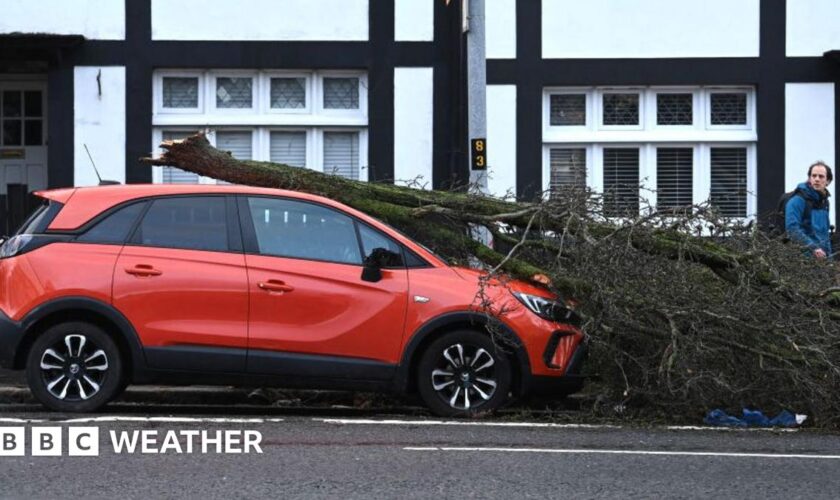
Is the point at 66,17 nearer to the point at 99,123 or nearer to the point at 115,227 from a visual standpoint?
the point at 99,123

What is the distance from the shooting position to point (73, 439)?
7.69 metres

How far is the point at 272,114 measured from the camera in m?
15.7

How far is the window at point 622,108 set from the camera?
15.9 metres

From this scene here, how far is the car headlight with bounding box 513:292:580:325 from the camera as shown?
913 centimetres

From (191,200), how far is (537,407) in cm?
322

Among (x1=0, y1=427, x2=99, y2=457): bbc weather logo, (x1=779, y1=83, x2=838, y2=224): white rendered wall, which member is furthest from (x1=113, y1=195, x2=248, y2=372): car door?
(x1=779, y1=83, x2=838, y2=224): white rendered wall

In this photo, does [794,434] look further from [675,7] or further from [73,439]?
[675,7]

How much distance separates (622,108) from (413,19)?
2.91 meters

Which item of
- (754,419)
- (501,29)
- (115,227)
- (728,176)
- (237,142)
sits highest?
(501,29)

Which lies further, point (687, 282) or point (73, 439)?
point (687, 282)

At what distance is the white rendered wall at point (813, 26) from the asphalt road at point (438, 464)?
811 centimetres

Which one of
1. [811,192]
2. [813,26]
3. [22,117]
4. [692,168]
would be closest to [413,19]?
[692,168]

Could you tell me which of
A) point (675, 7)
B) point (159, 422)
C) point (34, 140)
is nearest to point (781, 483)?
point (159, 422)

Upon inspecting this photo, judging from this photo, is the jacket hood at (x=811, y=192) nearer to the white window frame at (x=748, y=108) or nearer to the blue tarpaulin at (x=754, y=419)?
the blue tarpaulin at (x=754, y=419)
